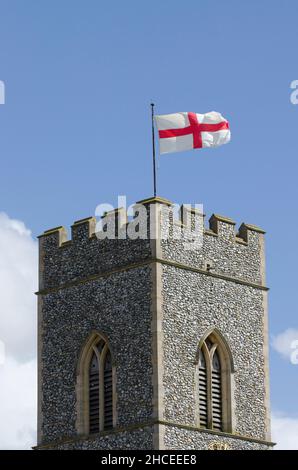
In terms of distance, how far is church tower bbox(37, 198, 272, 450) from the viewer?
107m

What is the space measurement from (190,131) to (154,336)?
280 inches

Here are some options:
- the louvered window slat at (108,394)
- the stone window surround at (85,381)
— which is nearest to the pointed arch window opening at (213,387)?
the louvered window slat at (108,394)

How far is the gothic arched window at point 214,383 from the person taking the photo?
354 feet

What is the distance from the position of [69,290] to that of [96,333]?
6.94 feet

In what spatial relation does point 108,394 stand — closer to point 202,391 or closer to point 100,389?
point 100,389

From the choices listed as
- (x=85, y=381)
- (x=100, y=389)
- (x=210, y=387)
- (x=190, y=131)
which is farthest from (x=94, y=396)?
(x=190, y=131)

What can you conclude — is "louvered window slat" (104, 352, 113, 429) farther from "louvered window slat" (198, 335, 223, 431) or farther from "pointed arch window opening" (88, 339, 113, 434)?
"louvered window slat" (198, 335, 223, 431)

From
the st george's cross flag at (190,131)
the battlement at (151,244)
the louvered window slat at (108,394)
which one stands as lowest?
the louvered window slat at (108,394)

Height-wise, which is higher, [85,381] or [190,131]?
[190,131]

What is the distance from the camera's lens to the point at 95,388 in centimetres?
10856

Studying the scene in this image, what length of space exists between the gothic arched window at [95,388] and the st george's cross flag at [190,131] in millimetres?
6586

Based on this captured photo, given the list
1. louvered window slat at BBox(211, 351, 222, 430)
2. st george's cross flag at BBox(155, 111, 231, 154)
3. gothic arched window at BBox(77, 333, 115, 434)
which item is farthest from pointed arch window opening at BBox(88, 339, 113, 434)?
st george's cross flag at BBox(155, 111, 231, 154)

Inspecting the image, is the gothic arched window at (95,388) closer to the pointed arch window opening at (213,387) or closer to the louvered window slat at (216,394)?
the pointed arch window opening at (213,387)
